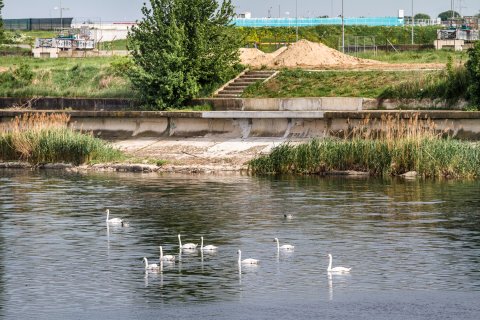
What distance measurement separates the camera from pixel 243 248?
30.7 metres

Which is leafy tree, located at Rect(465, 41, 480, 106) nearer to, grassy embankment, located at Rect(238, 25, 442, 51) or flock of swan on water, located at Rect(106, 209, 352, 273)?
flock of swan on water, located at Rect(106, 209, 352, 273)

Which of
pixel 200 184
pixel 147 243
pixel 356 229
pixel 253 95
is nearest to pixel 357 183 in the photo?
pixel 200 184

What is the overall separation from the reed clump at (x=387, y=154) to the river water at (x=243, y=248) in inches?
44.9

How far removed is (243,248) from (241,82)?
32575 millimetres

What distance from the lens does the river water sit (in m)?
24.6

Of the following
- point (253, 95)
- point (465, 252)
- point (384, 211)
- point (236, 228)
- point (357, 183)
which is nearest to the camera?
point (465, 252)

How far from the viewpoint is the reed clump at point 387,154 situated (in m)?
44.0

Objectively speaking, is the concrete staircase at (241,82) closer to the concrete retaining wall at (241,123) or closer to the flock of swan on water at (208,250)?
the concrete retaining wall at (241,123)

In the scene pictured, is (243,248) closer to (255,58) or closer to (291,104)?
(291,104)

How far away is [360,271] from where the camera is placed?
2767 cm

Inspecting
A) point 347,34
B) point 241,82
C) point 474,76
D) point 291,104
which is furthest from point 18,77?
point 347,34

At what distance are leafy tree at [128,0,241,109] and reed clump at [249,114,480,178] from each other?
11661mm

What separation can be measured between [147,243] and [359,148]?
1526cm

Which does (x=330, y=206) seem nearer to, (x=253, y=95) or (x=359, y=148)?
(x=359, y=148)
